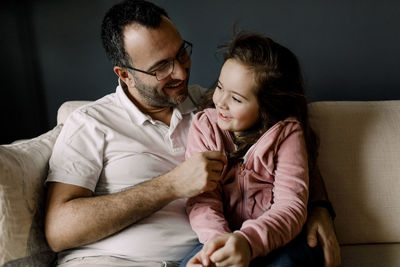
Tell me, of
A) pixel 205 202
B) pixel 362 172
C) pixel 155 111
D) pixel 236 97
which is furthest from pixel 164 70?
pixel 362 172

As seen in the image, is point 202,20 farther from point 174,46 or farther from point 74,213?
point 74,213

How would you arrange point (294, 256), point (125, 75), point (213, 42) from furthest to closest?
point (213, 42), point (125, 75), point (294, 256)

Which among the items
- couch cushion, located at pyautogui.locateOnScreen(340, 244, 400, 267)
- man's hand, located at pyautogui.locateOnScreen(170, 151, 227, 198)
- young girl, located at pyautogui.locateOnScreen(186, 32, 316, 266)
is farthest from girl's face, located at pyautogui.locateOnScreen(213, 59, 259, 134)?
couch cushion, located at pyautogui.locateOnScreen(340, 244, 400, 267)

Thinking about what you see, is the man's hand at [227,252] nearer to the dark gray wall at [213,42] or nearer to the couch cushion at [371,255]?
the couch cushion at [371,255]

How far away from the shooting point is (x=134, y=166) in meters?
1.25

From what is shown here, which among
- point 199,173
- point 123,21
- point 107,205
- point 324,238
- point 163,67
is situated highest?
point 123,21

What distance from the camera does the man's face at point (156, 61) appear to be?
1.29 metres

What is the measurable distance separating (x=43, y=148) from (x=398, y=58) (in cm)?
167

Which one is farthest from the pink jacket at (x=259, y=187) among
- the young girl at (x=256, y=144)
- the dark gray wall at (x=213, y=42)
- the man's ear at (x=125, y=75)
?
the dark gray wall at (x=213, y=42)

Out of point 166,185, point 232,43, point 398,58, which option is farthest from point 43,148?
point 398,58

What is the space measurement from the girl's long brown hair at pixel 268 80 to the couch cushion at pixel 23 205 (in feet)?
2.05

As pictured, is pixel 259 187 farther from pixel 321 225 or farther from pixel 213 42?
pixel 213 42

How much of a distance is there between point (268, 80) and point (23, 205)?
810 millimetres

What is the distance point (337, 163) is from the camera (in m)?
1.50
